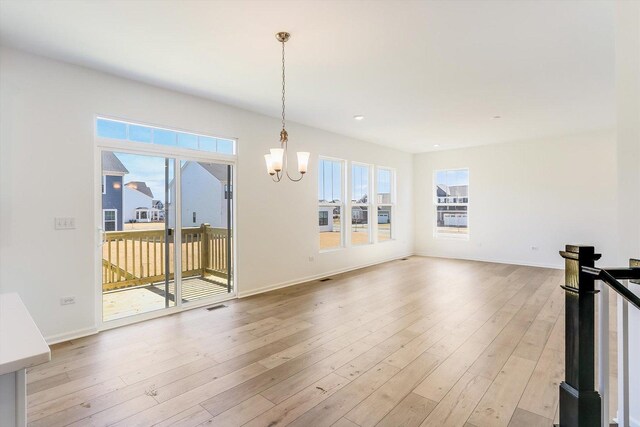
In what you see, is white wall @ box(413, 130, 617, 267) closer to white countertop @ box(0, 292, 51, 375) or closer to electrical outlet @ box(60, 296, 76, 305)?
electrical outlet @ box(60, 296, 76, 305)

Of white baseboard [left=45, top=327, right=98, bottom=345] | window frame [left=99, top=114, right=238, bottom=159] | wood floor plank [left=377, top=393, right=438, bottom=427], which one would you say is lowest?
wood floor plank [left=377, top=393, right=438, bottom=427]

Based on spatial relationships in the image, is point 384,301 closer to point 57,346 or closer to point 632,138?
point 632,138

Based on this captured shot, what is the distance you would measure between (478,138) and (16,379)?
758 cm

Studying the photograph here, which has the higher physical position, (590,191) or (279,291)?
(590,191)

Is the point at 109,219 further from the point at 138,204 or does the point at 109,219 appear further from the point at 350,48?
the point at 350,48

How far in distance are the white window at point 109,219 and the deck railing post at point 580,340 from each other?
4095 mm

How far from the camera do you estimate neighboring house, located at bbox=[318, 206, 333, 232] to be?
242 inches

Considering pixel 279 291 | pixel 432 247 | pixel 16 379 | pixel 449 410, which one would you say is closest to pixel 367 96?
pixel 279 291

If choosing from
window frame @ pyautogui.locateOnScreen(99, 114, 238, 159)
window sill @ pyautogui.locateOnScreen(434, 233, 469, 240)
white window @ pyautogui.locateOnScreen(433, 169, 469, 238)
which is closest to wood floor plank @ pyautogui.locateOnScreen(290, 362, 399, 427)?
window frame @ pyautogui.locateOnScreen(99, 114, 238, 159)

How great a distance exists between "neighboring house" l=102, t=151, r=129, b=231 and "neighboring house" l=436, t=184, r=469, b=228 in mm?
7217

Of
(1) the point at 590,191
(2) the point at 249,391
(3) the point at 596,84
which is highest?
(3) the point at 596,84

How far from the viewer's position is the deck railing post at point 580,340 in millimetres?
1495

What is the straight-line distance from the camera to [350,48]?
3.00 m

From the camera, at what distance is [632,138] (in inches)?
66.1
